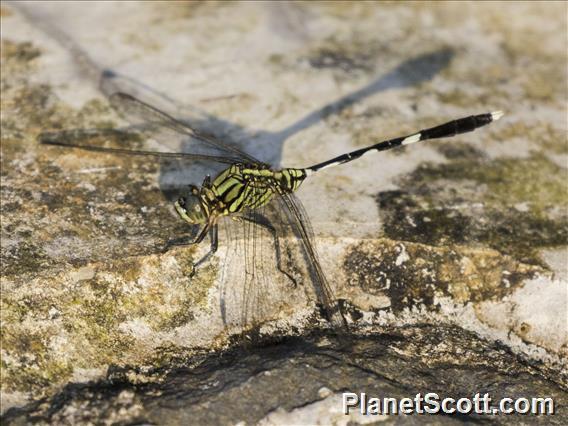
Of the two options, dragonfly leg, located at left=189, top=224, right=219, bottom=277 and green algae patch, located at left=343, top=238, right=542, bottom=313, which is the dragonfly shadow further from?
green algae patch, located at left=343, top=238, right=542, bottom=313

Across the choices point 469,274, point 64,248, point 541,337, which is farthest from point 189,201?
point 541,337

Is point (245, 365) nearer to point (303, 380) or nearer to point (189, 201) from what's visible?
point (303, 380)

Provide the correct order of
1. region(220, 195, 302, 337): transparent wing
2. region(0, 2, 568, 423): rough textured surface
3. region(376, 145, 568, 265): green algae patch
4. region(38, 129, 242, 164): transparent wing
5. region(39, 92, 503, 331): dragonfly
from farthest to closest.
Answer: region(38, 129, 242, 164): transparent wing
region(376, 145, 568, 265): green algae patch
region(39, 92, 503, 331): dragonfly
region(220, 195, 302, 337): transparent wing
region(0, 2, 568, 423): rough textured surface

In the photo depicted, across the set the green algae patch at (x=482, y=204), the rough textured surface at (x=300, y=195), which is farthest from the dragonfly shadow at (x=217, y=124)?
the green algae patch at (x=482, y=204)

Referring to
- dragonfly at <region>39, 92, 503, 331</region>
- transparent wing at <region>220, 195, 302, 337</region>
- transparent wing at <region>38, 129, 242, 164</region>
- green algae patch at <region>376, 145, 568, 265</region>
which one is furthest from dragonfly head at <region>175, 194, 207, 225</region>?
green algae patch at <region>376, 145, 568, 265</region>

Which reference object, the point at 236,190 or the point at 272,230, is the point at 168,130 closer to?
the point at 236,190

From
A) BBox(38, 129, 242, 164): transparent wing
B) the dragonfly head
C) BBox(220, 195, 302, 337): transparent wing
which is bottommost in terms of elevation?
BBox(220, 195, 302, 337): transparent wing

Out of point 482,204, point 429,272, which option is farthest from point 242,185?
point 482,204
